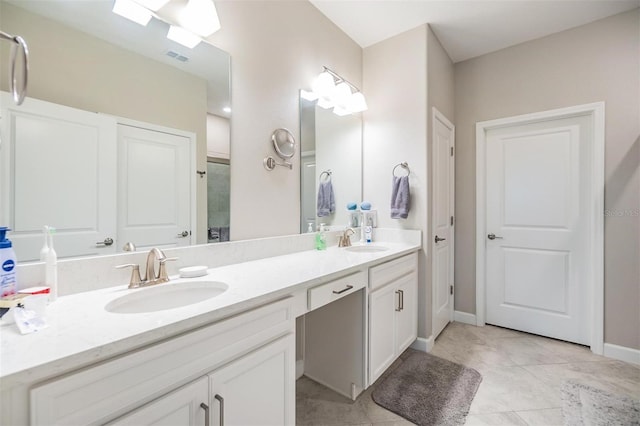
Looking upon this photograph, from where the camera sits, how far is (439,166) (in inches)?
100

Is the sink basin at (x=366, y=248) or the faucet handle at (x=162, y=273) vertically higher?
the faucet handle at (x=162, y=273)

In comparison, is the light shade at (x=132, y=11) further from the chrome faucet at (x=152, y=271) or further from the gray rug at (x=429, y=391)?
the gray rug at (x=429, y=391)

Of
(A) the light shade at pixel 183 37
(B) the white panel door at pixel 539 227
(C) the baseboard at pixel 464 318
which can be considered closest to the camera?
(A) the light shade at pixel 183 37

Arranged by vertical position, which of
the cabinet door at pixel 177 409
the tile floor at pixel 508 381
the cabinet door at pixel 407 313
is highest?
the cabinet door at pixel 177 409

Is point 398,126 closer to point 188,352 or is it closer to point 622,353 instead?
point 188,352

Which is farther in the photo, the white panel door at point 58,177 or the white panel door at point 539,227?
the white panel door at point 539,227

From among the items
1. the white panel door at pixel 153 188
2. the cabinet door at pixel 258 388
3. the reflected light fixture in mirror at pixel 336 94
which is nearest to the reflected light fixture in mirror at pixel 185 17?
the white panel door at pixel 153 188

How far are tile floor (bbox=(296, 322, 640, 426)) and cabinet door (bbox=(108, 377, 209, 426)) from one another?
0.97 meters

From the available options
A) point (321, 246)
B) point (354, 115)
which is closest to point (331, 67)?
point (354, 115)

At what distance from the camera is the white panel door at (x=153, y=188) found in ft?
3.82

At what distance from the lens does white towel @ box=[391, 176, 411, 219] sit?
7.60ft

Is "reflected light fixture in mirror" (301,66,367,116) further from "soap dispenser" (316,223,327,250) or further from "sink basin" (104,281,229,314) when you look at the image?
"sink basin" (104,281,229,314)

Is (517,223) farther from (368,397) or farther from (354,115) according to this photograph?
(368,397)

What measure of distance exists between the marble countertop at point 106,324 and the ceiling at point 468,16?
205cm
